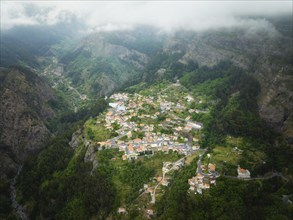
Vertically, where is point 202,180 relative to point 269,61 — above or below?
below

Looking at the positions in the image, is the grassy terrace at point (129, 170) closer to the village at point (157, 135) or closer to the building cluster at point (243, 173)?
the village at point (157, 135)

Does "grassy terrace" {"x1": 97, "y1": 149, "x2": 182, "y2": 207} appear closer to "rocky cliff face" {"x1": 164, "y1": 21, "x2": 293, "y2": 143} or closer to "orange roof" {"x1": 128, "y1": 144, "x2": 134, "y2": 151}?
"orange roof" {"x1": 128, "y1": 144, "x2": 134, "y2": 151}

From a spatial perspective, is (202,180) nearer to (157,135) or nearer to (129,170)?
(129,170)

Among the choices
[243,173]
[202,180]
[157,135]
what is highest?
[202,180]

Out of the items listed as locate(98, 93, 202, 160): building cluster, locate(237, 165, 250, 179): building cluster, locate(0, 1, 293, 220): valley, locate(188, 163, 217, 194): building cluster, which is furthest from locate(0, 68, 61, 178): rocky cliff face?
locate(237, 165, 250, 179): building cluster

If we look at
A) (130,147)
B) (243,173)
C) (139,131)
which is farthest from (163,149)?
(243,173)

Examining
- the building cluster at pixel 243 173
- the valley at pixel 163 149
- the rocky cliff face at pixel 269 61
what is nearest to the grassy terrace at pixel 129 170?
the valley at pixel 163 149
